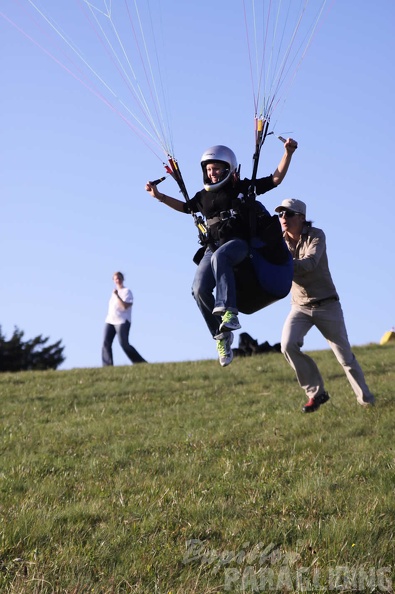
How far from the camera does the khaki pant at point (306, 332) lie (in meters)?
13.0

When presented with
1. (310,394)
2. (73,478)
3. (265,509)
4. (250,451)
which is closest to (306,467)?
(250,451)

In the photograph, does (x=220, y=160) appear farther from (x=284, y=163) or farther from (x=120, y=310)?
(x=120, y=310)

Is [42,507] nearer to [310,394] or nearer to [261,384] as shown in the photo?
[310,394]

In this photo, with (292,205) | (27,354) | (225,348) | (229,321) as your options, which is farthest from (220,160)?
Answer: (27,354)

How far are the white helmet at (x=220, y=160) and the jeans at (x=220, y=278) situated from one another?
2.43 feet

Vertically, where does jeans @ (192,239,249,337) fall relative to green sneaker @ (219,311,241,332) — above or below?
above

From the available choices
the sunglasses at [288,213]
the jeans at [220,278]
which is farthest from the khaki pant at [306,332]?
the jeans at [220,278]

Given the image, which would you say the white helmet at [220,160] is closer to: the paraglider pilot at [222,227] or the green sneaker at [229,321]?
the paraglider pilot at [222,227]

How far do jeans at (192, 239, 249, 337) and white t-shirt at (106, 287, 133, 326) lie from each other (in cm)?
1326

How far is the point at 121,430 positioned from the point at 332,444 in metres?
3.71

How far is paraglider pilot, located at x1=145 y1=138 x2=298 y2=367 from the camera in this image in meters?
9.13

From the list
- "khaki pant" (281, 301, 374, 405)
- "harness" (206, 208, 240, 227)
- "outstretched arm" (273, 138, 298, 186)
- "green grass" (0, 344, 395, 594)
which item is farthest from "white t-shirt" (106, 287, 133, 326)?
"outstretched arm" (273, 138, 298, 186)

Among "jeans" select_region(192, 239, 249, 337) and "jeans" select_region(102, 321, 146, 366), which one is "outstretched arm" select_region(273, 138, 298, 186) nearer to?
"jeans" select_region(192, 239, 249, 337)

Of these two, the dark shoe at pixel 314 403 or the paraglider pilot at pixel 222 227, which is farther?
the dark shoe at pixel 314 403
